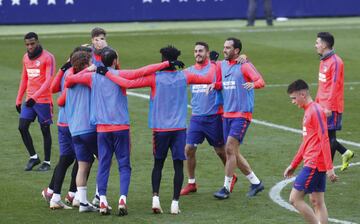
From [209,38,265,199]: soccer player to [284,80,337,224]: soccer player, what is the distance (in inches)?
112

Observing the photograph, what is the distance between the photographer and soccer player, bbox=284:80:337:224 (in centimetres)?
1333

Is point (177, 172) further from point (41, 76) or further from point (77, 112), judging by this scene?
point (41, 76)

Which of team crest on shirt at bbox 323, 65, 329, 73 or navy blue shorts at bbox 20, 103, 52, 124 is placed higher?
team crest on shirt at bbox 323, 65, 329, 73

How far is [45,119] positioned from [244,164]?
13.8 ft

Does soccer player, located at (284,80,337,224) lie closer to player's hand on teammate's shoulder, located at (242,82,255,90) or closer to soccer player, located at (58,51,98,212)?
player's hand on teammate's shoulder, located at (242,82,255,90)

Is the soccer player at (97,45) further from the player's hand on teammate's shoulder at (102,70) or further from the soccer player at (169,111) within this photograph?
the soccer player at (169,111)

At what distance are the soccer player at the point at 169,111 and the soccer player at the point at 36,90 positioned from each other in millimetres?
3908

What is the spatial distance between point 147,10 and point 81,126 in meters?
28.4

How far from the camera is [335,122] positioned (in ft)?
57.6

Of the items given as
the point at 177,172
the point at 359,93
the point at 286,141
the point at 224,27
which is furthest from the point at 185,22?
the point at 177,172

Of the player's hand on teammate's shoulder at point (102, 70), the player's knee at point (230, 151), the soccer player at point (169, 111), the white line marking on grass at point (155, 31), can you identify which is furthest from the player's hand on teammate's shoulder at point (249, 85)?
the white line marking on grass at point (155, 31)

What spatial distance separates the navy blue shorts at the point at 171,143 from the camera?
15.2 m

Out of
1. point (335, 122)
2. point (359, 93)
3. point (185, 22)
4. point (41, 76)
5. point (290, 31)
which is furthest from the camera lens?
point (185, 22)

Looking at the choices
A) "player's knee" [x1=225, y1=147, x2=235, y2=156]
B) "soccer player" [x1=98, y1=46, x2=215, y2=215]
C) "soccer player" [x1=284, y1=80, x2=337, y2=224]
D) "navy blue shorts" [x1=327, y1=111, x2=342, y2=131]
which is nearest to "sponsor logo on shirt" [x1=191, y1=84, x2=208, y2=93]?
"player's knee" [x1=225, y1=147, x2=235, y2=156]
